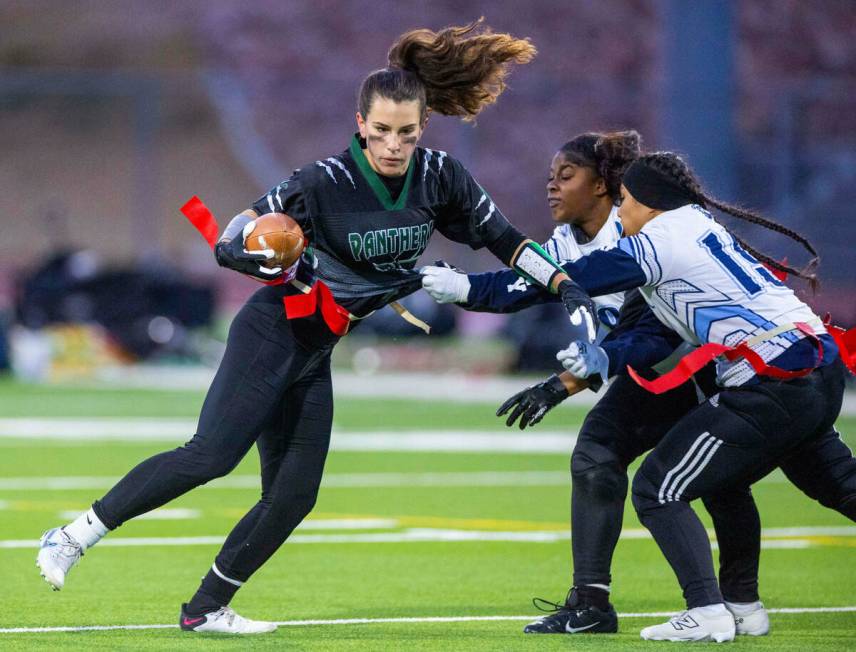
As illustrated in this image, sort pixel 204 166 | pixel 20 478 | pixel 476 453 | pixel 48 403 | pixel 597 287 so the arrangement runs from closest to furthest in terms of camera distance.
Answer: pixel 597 287 → pixel 20 478 → pixel 476 453 → pixel 48 403 → pixel 204 166

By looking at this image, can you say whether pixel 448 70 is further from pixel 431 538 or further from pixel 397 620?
pixel 431 538

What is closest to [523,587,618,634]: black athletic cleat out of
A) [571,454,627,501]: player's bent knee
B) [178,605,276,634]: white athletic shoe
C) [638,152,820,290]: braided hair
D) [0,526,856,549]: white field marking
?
[571,454,627,501]: player's bent knee

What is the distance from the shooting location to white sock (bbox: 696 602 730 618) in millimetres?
6719

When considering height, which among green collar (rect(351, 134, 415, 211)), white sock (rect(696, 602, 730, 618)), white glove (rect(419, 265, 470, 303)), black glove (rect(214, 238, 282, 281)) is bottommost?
white sock (rect(696, 602, 730, 618))

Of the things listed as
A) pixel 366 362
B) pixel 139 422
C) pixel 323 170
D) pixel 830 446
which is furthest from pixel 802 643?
pixel 366 362

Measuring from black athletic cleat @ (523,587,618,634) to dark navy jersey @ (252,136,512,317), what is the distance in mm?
1420

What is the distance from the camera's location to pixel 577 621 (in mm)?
7051

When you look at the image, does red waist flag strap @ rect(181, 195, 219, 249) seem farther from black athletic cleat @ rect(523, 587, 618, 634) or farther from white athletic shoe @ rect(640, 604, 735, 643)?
white athletic shoe @ rect(640, 604, 735, 643)

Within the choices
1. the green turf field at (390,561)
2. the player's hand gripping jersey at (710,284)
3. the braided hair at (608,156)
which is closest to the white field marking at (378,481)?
the green turf field at (390,561)

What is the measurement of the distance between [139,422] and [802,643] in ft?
36.7

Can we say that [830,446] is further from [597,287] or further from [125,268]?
[125,268]

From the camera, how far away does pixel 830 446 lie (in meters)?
6.96

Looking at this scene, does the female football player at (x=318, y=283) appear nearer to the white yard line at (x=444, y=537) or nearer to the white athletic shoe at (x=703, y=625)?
the white athletic shoe at (x=703, y=625)

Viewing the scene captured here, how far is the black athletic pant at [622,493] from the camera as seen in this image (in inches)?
281
